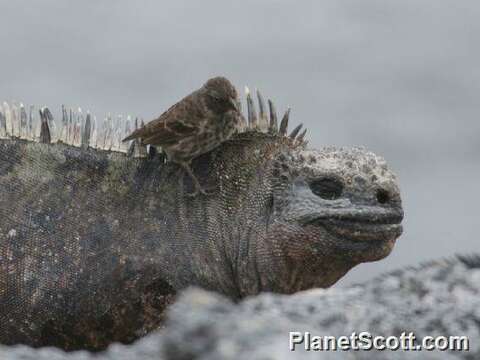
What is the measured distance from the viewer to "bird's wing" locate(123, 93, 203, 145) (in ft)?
21.2

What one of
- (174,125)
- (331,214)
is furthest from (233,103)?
(331,214)

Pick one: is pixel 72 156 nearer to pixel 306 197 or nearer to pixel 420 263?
pixel 306 197

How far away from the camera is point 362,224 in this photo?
6.50 m

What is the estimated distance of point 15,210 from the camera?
22.2 ft

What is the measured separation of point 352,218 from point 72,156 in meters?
2.39

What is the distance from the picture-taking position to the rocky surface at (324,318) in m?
2.27

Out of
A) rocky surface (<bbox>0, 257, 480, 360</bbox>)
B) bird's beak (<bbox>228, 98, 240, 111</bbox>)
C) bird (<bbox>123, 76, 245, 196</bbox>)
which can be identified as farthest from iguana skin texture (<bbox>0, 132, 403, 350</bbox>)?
rocky surface (<bbox>0, 257, 480, 360</bbox>)

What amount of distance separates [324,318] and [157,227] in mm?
4421

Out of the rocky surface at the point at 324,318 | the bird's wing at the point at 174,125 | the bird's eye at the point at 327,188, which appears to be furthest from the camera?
the bird's eye at the point at 327,188

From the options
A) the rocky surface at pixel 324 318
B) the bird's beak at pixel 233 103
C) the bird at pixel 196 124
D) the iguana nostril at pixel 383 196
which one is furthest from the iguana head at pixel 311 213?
the rocky surface at pixel 324 318

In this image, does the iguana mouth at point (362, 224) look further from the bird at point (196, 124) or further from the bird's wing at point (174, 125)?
the bird's wing at point (174, 125)

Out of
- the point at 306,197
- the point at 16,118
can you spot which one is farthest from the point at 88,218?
the point at 306,197

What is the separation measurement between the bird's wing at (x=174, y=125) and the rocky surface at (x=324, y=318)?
3381 millimetres

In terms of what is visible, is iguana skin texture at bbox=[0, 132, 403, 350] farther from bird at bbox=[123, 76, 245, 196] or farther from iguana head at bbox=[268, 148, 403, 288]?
bird at bbox=[123, 76, 245, 196]
